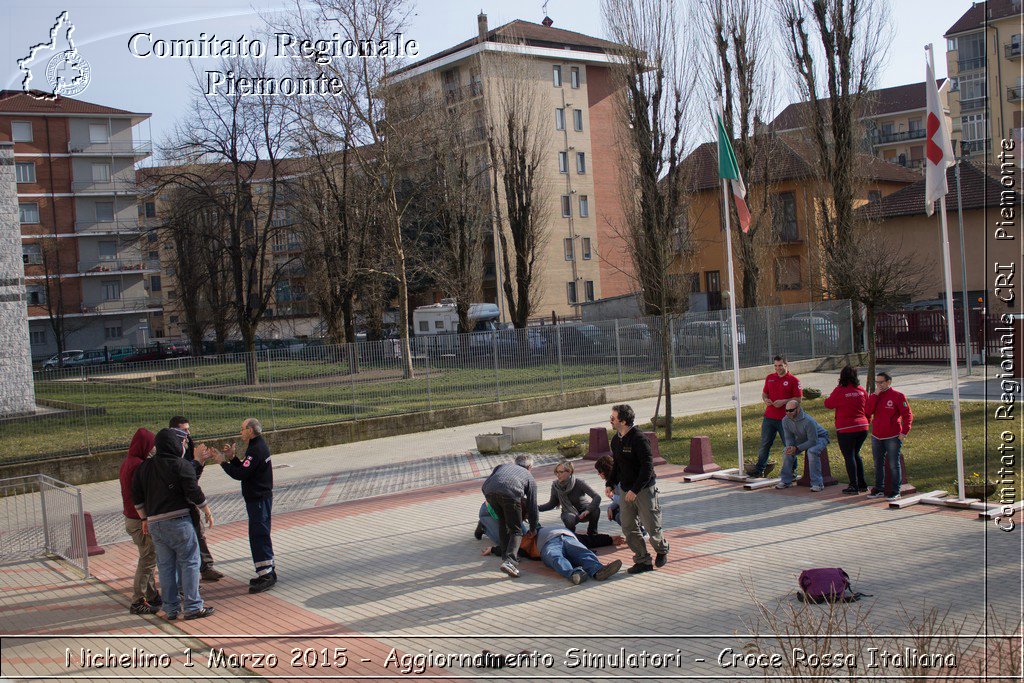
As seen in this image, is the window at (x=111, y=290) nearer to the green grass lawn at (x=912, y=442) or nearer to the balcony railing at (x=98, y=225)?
the balcony railing at (x=98, y=225)

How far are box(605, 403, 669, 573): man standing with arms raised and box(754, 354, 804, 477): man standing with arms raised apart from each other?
15.4 feet

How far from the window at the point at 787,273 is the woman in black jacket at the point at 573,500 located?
39.0m

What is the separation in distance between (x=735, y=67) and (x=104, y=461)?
27936mm

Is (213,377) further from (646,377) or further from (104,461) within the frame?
(646,377)

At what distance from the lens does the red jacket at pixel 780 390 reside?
43.4ft

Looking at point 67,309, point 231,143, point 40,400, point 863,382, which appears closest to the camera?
point 40,400

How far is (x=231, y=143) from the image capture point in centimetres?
3180

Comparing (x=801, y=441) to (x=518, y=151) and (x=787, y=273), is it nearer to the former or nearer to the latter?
(x=518, y=151)

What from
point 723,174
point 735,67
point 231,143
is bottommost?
point 723,174

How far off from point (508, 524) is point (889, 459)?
5.55 meters

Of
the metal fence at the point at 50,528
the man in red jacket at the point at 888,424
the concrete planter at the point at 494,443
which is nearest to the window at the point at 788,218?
the concrete planter at the point at 494,443

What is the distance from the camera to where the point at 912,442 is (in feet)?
52.2

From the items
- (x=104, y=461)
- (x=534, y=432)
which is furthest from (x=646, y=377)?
(x=104, y=461)

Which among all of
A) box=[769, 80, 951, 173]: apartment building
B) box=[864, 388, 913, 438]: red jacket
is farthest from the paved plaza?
box=[769, 80, 951, 173]: apartment building
